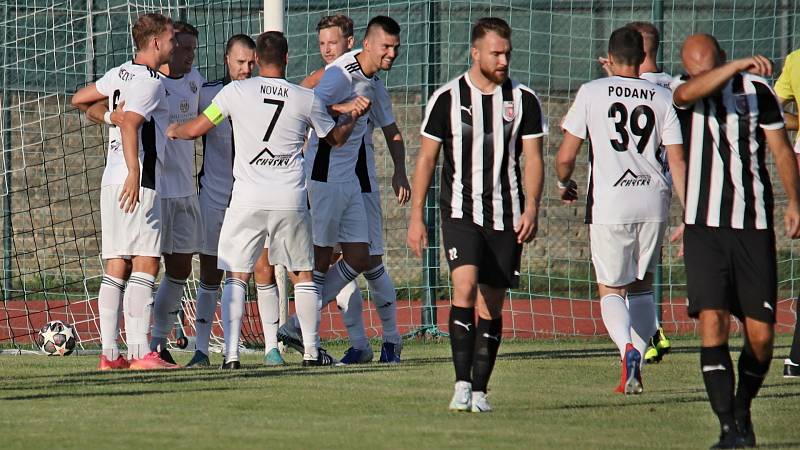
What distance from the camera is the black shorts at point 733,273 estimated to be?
5.79m

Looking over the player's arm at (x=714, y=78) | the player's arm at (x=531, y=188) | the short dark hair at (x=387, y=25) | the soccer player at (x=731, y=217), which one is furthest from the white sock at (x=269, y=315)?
the player's arm at (x=714, y=78)

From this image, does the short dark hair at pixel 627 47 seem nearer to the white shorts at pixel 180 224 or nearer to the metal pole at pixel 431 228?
the white shorts at pixel 180 224

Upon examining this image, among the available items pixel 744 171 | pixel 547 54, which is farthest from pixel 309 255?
pixel 547 54

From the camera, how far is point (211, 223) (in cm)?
986

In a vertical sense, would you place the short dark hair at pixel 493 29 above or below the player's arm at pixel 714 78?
above

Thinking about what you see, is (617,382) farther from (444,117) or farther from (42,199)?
(42,199)

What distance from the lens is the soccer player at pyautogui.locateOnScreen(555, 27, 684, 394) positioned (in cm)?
801

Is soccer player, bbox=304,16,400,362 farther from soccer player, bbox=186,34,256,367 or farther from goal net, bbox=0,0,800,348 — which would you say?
goal net, bbox=0,0,800,348

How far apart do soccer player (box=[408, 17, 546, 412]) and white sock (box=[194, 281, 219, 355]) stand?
315cm

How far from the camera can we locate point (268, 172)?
8820 millimetres

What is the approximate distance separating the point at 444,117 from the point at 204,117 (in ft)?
7.28

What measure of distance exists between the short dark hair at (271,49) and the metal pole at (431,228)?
4089mm

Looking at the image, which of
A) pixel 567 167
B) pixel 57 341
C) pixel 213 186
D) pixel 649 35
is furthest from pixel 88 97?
pixel 649 35

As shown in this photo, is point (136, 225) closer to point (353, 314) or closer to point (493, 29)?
point (353, 314)
